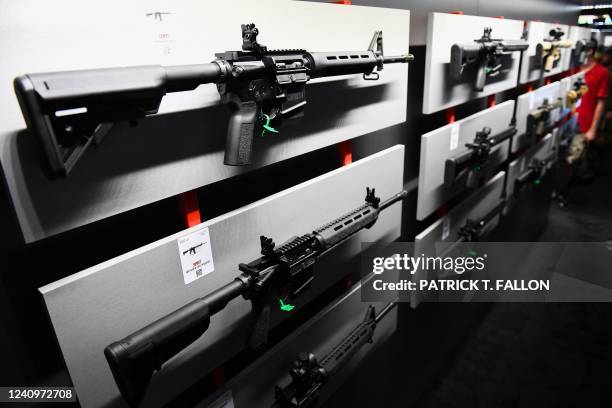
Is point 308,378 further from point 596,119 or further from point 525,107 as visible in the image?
point 596,119

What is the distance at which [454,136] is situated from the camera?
208 centimetres

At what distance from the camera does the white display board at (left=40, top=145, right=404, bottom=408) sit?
816 mm

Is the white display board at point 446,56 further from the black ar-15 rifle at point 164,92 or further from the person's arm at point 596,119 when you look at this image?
the person's arm at point 596,119

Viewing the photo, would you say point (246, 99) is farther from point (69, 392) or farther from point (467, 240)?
point (467, 240)

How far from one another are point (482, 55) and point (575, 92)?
2850 mm

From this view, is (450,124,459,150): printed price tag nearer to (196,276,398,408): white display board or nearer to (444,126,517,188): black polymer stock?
(444,126,517,188): black polymer stock

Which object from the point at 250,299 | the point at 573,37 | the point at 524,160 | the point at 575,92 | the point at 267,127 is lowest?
the point at 524,160

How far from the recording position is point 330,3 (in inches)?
48.8

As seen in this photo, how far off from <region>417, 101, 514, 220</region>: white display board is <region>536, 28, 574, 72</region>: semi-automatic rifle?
2.85 ft

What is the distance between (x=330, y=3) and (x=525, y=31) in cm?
199

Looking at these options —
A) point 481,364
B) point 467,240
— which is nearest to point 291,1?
point 467,240

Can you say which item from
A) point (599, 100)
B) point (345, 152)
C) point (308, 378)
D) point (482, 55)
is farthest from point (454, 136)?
point (599, 100)

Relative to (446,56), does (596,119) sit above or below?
below

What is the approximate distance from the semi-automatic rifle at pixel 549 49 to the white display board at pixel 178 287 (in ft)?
7.19
